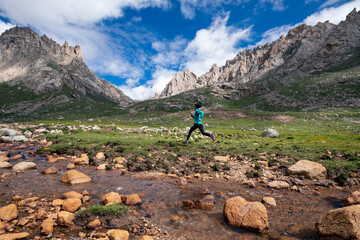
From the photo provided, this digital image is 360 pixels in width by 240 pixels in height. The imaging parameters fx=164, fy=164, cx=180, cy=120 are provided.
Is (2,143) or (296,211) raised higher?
(296,211)

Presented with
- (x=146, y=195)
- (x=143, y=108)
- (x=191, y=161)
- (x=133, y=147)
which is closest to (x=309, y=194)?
(x=191, y=161)

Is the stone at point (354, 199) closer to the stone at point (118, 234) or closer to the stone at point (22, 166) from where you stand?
the stone at point (118, 234)

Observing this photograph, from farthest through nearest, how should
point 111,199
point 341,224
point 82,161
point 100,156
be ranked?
point 100,156 → point 82,161 → point 111,199 → point 341,224

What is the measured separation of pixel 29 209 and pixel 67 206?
57.8 inches

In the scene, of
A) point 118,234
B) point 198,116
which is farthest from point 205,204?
point 198,116

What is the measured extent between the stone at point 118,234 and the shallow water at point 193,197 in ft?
4.48

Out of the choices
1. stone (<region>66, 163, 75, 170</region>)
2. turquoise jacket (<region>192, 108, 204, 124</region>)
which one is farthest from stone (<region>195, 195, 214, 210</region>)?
stone (<region>66, 163, 75, 170</region>)

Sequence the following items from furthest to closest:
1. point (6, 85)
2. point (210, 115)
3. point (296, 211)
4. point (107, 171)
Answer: point (6, 85) < point (210, 115) < point (107, 171) < point (296, 211)

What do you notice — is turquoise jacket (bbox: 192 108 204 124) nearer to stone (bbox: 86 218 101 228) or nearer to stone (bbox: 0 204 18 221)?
stone (bbox: 86 218 101 228)

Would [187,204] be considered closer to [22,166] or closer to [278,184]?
[278,184]

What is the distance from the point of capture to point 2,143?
21.2 meters

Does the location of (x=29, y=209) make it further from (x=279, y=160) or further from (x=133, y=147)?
(x=279, y=160)

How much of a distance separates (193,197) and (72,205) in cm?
576

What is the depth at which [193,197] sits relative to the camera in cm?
895
